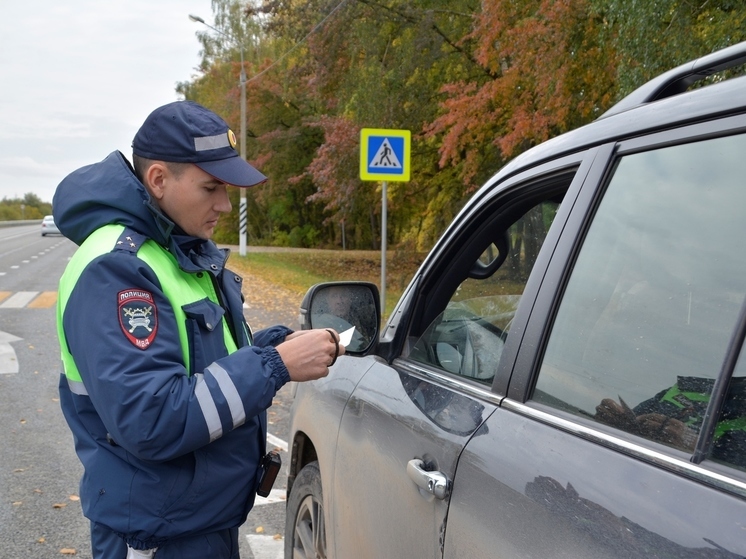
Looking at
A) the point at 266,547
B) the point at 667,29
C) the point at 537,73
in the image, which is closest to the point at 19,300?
the point at 537,73

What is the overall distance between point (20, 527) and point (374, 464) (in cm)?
317

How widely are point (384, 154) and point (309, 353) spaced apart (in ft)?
26.9

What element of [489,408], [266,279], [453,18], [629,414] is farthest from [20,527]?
[266,279]

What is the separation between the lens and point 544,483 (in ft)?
4.67

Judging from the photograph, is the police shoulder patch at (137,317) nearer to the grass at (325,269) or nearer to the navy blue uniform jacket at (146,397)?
the navy blue uniform jacket at (146,397)

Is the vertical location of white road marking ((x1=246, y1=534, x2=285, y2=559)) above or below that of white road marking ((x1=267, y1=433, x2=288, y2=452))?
above

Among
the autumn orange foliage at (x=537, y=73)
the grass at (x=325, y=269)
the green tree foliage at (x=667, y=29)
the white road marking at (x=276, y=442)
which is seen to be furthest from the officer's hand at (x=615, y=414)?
the grass at (x=325, y=269)

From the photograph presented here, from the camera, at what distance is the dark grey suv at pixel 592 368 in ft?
4.02

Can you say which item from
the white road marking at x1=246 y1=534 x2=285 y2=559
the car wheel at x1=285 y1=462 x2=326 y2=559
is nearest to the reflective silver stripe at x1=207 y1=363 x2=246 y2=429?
the car wheel at x1=285 y1=462 x2=326 y2=559

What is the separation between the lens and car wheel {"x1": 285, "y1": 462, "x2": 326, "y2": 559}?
2889 millimetres

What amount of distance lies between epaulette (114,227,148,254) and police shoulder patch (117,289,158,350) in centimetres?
12

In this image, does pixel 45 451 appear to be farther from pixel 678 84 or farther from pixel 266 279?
pixel 266 279

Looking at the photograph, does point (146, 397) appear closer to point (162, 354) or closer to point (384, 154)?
point (162, 354)

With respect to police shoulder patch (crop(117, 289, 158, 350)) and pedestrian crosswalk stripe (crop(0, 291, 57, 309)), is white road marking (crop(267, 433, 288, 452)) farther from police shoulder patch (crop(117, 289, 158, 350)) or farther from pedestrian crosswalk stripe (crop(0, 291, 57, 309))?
pedestrian crosswalk stripe (crop(0, 291, 57, 309))
